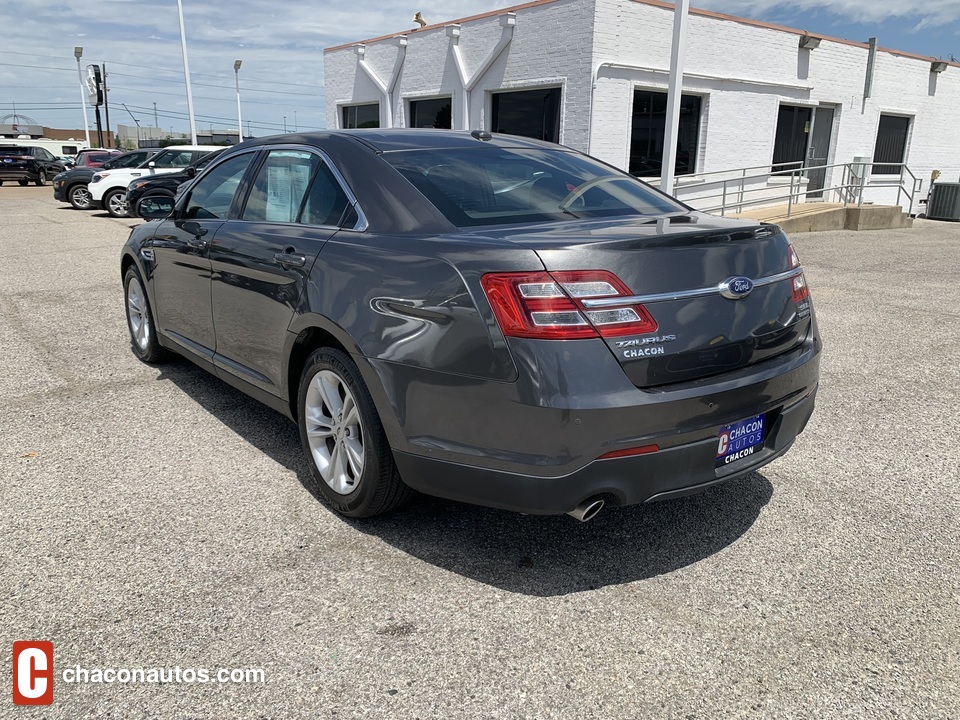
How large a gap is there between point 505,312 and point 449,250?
14.8 inches

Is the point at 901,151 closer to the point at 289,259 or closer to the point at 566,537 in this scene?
the point at 566,537

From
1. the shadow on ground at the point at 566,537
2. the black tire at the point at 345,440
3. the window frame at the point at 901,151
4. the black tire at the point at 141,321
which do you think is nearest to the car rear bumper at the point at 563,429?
the black tire at the point at 345,440

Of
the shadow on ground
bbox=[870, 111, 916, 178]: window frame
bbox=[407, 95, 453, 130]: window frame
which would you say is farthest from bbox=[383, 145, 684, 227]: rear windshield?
bbox=[870, 111, 916, 178]: window frame

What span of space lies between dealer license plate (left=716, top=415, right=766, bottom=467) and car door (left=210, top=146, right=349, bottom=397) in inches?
72.9

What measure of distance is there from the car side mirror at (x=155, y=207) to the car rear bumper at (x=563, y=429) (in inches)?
121

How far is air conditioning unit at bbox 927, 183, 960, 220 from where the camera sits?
66.1 feet

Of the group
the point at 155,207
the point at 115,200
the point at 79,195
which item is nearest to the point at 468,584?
the point at 155,207

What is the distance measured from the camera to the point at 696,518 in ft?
11.3

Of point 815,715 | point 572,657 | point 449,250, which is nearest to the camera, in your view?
point 815,715

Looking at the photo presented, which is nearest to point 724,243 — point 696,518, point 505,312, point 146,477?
point 505,312

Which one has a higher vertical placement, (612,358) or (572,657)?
(612,358)

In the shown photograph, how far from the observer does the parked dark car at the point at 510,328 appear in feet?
8.35

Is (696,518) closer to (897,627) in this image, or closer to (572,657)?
(897,627)

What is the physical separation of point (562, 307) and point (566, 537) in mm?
1197
